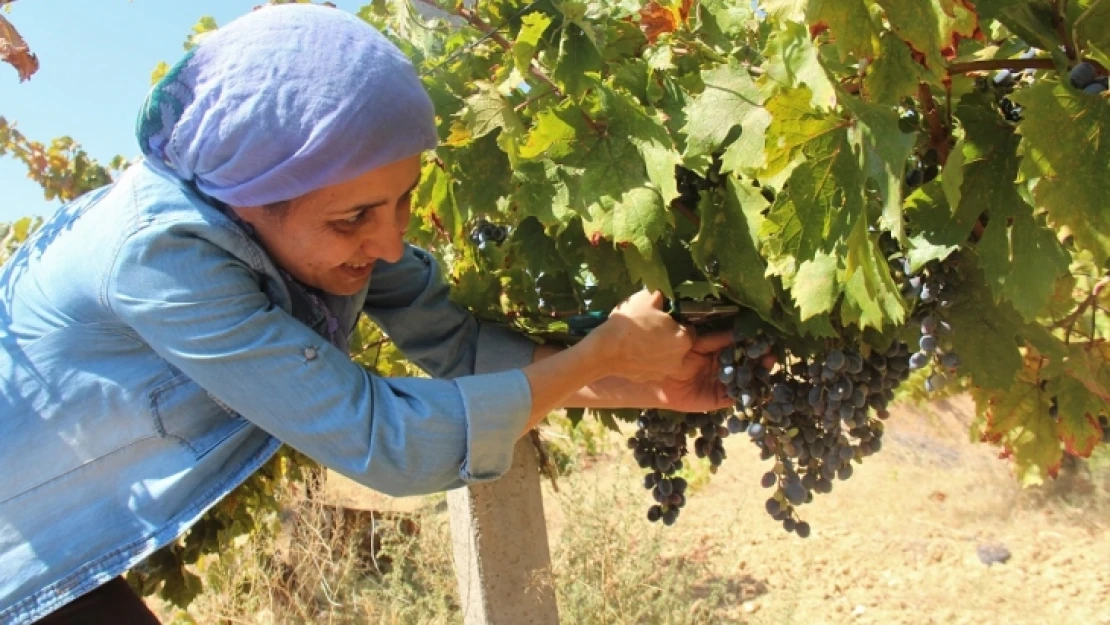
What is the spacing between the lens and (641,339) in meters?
1.72

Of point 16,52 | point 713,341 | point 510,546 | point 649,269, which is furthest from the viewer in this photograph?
point 510,546

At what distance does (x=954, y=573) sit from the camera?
5.91 metres

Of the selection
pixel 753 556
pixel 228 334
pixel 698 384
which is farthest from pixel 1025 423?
pixel 753 556

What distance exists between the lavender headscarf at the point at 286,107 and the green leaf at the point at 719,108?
427 millimetres

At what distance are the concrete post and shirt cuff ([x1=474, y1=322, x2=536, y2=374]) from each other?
83 cm

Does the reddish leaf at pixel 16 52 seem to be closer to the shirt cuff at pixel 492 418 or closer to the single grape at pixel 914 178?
the shirt cuff at pixel 492 418

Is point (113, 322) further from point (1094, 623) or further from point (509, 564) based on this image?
point (1094, 623)

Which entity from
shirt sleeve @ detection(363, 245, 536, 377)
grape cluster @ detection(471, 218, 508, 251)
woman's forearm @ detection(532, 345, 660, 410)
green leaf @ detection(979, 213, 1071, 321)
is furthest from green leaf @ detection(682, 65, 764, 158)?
grape cluster @ detection(471, 218, 508, 251)

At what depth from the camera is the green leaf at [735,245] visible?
152cm

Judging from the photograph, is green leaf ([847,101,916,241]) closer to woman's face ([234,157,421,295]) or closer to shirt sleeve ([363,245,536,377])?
woman's face ([234,157,421,295])

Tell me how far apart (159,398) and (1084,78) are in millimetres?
1532

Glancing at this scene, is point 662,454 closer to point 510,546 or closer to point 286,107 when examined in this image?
point 510,546

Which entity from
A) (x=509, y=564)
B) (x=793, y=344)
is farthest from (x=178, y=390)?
(x=509, y=564)

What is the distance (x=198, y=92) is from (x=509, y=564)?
1987 millimetres
